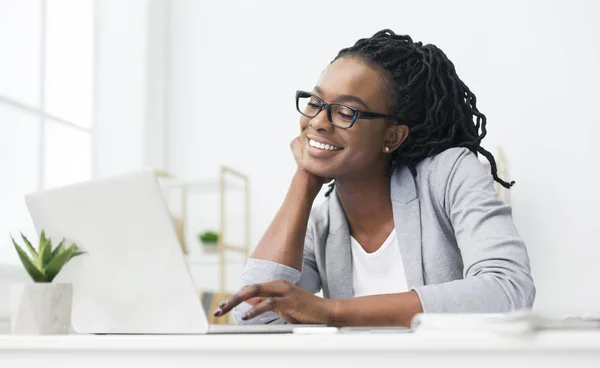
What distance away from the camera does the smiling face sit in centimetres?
157

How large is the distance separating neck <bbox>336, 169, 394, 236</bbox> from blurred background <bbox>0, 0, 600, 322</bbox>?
6.92 ft

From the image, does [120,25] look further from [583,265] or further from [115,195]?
[115,195]

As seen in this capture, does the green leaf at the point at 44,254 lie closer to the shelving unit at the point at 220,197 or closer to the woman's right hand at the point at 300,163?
the woman's right hand at the point at 300,163

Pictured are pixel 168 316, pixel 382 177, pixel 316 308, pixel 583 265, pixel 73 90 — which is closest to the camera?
pixel 168 316

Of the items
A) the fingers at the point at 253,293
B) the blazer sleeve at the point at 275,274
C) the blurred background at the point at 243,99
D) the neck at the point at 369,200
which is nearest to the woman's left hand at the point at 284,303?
the fingers at the point at 253,293

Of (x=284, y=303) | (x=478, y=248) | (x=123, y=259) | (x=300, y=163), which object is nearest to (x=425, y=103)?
(x=300, y=163)

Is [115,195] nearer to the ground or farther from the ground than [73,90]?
nearer to the ground

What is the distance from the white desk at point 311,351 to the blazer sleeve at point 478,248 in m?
0.52

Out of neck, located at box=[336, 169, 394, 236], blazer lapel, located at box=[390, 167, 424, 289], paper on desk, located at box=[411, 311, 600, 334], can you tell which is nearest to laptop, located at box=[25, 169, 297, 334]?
paper on desk, located at box=[411, 311, 600, 334]

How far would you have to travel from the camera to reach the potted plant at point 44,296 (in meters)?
0.92

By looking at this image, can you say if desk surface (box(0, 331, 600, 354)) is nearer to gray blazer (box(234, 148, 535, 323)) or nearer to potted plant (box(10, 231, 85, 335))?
potted plant (box(10, 231, 85, 335))

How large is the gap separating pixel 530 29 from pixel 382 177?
8.61ft

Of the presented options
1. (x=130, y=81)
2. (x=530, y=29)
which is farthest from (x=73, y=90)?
(x=530, y=29)

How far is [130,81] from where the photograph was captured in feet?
14.5
